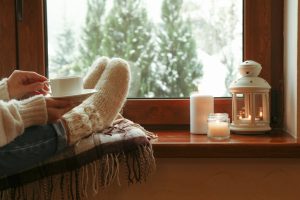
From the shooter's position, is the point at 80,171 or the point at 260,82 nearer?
→ the point at 80,171

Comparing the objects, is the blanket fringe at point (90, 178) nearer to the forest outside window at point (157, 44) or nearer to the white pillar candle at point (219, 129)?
the white pillar candle at point (219, 129)

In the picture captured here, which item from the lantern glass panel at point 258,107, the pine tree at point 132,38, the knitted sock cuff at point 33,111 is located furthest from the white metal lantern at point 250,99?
the knitted sock cuff at point 33,111

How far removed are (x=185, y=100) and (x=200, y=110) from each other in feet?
0.33

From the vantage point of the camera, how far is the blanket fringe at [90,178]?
877mm

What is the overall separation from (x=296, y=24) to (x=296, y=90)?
17 centimetres

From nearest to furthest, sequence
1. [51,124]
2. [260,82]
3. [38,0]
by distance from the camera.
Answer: [51,124]
[260,82]
[38,0]

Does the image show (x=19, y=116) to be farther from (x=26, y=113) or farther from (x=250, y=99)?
(x=250, y=99)

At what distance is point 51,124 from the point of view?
2.73 feet

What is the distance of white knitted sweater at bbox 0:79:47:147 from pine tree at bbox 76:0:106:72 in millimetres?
453

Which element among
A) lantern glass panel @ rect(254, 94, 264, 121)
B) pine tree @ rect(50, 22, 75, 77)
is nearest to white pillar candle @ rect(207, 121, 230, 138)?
lantern glass panel @ rect(254, 94, 264, 121)

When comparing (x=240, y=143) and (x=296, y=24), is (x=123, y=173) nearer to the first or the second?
(x=240, y=143)

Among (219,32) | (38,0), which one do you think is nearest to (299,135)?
(219,32)

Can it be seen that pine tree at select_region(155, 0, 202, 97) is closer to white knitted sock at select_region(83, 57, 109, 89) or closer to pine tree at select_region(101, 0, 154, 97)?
pine tree at select_region(101, 0, 154, 97)

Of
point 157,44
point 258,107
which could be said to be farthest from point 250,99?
point 157,44
